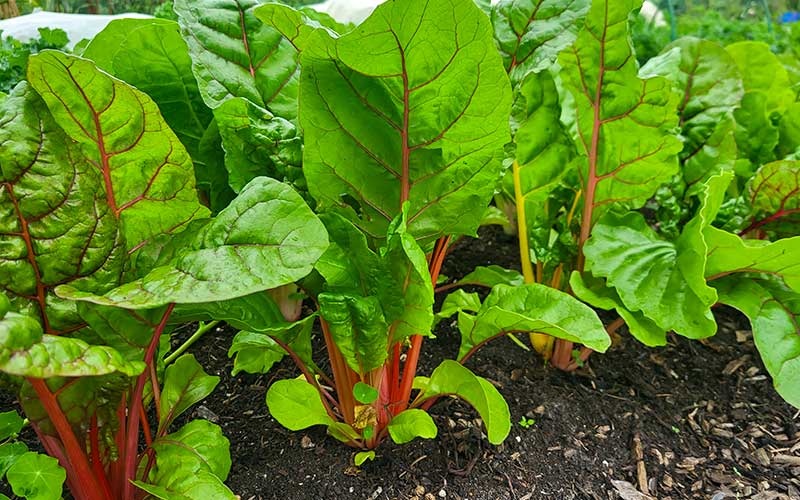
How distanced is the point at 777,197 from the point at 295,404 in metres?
1.23

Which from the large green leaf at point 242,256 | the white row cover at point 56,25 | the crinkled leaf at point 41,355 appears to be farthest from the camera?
the white row cover at point 56,25

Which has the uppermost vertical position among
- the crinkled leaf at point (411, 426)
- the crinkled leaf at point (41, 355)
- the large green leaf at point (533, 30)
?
the large green leaf at point (533, 30)

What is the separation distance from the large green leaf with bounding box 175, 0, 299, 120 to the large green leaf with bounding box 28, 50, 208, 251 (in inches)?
6.3

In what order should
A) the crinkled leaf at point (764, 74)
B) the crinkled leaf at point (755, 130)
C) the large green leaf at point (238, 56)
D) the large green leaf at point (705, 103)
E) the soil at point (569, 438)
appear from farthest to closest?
the crinkled leaf at point (764, 74) < the crinkled leaf at point (755, 130) < the large green leaf at point (705, 103) < the soil at point (569, 438) < the large green leaf at point (238, 56)

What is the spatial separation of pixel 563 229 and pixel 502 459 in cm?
59

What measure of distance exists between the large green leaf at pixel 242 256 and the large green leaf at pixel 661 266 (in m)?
0.77

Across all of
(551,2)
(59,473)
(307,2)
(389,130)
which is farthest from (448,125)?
(307,2)

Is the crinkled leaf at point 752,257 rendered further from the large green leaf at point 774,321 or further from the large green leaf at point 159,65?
the large green leaf at point 159,65

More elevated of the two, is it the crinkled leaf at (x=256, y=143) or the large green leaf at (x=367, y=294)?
the crinkled leaf at (x=256, y=143)

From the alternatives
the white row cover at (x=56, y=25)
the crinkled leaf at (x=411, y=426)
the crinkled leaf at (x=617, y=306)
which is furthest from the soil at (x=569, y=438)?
the white row cover at (x=56, y=25)

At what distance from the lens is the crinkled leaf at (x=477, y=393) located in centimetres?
104

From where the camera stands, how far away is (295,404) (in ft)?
3.63

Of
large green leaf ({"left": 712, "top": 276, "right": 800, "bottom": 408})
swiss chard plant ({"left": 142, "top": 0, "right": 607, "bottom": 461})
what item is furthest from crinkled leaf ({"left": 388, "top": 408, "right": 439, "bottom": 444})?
large green leaf ({"left": 712, "top": 276, "right": 800, "bottom": 408})

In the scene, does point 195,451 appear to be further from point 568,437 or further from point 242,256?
point 568,437
